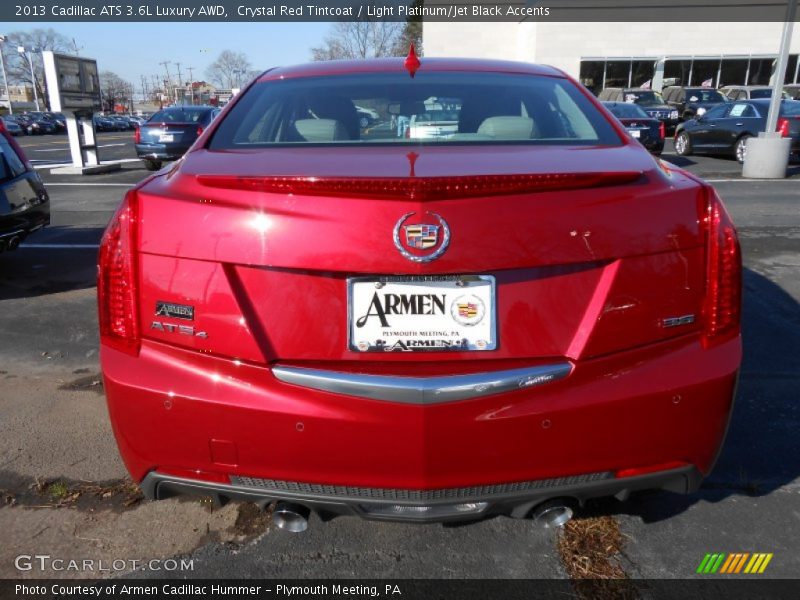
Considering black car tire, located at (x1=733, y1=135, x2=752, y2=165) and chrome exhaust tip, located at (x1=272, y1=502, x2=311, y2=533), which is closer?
chrome exhaust tip, located at (x1=272, y1=502, x2=311, y2=533)

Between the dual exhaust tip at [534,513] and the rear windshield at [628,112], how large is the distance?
14.1 m

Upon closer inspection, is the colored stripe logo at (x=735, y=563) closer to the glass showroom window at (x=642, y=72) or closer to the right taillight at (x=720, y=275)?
the right taillight at (x=720, y=275)

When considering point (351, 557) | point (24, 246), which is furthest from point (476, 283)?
point (24, 246)

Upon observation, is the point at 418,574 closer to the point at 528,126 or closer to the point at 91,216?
the point at 528,126

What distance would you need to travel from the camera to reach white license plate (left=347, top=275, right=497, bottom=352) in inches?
65.8

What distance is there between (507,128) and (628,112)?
1414cm

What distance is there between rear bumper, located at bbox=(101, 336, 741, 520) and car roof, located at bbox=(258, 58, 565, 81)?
1.59 metres

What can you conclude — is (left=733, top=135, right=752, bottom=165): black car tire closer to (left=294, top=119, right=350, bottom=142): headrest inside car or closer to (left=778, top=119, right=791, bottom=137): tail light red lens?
(left=778, top=119, right=791, bottom=137): tail light red lens

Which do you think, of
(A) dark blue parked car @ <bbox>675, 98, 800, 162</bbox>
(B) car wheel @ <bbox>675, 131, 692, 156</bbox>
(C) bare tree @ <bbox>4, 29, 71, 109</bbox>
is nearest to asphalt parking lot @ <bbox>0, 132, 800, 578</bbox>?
(A) dark blue parked car @ <bbox>675, 98, 800, 162</bbox>

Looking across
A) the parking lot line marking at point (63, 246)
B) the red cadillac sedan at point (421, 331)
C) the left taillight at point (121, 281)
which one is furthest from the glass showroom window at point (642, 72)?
the left taillight at point (121, 281)

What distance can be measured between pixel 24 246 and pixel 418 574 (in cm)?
676

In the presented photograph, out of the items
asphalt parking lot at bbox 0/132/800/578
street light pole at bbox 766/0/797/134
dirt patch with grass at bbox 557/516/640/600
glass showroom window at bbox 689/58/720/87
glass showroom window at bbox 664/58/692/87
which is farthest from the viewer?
glass showroom window at bbox 664/58/692/87

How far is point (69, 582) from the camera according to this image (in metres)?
2.19

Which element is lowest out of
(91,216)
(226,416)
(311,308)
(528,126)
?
(91,216)
